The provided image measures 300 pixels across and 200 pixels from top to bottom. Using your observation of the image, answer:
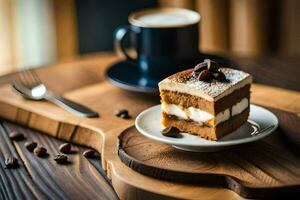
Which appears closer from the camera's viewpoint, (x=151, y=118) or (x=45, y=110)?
(x=151, y=118)

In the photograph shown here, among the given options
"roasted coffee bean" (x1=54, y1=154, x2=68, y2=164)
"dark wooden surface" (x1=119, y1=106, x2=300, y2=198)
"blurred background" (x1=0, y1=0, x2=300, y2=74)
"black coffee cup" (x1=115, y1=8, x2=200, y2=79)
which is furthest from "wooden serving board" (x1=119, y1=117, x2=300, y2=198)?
"blurred background" (x1=0, y1=0, x2=300, y2=74)

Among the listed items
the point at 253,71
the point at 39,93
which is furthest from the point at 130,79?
the point at 253,71

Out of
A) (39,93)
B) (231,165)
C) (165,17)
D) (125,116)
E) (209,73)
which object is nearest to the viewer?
(231,165)

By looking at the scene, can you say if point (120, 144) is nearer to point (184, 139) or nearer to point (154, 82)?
point (184, 139)

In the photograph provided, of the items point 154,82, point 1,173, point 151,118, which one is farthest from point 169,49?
point 1,173

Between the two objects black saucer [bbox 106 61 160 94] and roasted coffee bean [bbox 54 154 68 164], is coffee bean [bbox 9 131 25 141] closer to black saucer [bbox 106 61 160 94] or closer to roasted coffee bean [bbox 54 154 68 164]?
roasted coffee bean [bbox 54 154 68 164]

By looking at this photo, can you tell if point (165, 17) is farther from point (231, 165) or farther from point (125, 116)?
point (231, 165)

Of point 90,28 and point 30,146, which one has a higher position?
point 30,146

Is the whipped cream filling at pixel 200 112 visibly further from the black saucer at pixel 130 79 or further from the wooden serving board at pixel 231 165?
the black saucer at pixel 130 79
